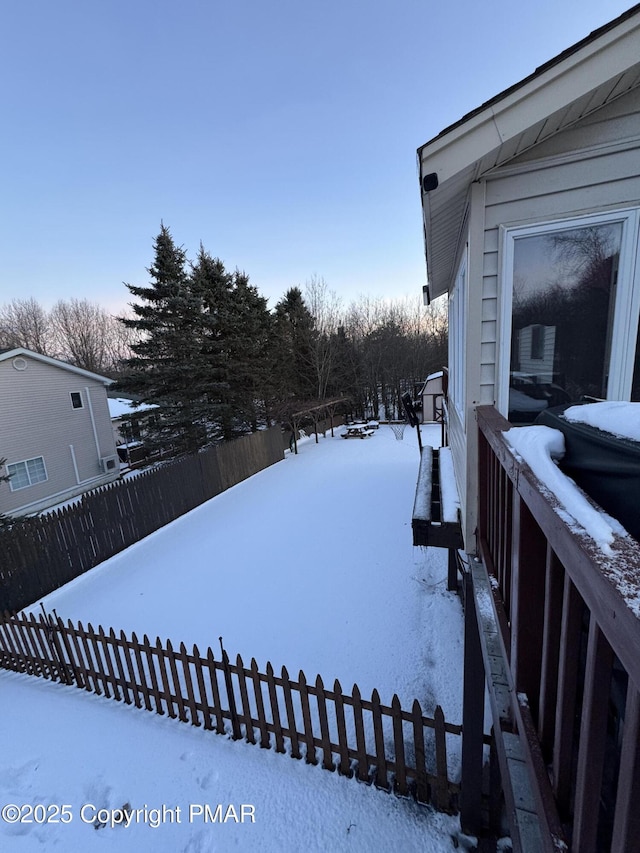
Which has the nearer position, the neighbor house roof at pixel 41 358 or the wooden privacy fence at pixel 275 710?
the wooden privacy fence at pixel 275 710

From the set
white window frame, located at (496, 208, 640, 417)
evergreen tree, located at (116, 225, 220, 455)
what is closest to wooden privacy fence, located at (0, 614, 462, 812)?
white window frame, located at (496, 208, 640, 417)

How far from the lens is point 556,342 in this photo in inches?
106

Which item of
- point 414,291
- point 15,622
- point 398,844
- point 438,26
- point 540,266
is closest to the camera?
point 398,844

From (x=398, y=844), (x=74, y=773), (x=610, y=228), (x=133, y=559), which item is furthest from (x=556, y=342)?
(x=133, y=559)

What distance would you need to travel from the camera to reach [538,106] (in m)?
2.27

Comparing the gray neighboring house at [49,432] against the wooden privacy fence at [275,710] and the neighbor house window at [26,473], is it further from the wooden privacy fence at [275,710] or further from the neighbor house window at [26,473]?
the wooden privacy fence at [275,710]

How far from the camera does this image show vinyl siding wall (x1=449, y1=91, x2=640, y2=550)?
7.80 feet

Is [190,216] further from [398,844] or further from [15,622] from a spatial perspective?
[398,844]

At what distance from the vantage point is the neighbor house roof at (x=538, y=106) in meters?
2.13

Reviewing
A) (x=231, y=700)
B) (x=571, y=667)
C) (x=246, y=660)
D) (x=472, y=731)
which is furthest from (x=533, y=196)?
(x=246, y=660)

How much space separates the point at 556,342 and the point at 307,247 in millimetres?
23525

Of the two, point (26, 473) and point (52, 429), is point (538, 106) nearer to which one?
point (26, 473)

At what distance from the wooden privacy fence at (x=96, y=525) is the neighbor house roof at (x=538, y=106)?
750 cm

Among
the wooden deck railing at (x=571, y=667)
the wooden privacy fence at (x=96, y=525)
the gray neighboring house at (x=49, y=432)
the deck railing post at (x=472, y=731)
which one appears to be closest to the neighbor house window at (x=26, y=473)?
the gray neighboring house at (x=49, y=432)
